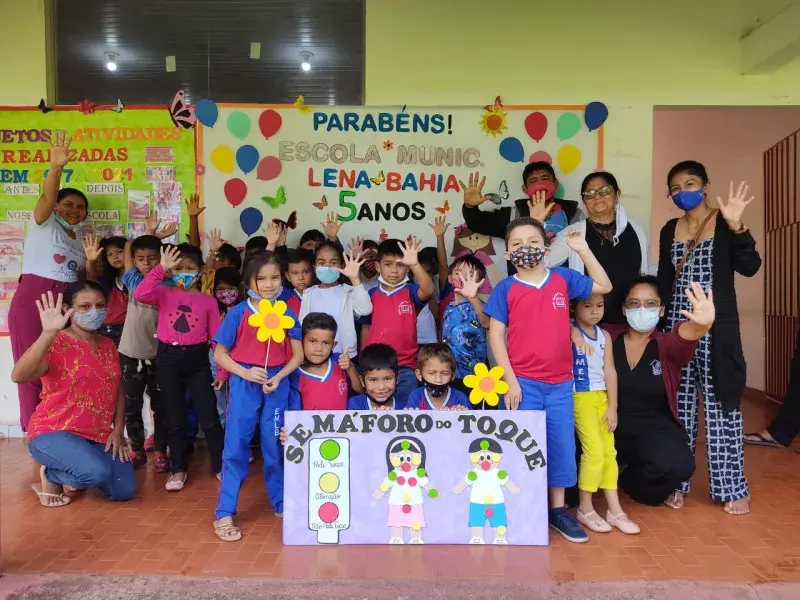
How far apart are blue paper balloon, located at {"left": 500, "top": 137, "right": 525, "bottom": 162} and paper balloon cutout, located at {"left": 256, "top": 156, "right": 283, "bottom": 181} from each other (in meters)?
1.80

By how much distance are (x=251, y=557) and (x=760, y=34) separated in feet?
16.4

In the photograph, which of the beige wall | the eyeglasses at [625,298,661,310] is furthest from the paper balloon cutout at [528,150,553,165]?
the beige wall

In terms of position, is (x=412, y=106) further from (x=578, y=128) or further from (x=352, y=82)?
(x=578, y=128)

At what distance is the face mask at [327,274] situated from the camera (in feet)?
12.9

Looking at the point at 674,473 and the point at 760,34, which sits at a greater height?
the point at 760,34

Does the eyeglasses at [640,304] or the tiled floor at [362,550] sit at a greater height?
the eyeglasses at [640,304]

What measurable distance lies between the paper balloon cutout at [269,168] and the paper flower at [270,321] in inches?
82.4

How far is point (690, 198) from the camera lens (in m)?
3.54

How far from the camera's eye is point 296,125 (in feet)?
16.1

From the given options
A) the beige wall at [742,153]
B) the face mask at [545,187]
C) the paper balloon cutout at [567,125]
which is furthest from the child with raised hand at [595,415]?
the beige wall at [742,153]

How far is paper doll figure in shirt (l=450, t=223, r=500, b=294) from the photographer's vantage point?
4.84m

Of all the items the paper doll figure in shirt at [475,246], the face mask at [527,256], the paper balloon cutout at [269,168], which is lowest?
the face mask at [527,256]

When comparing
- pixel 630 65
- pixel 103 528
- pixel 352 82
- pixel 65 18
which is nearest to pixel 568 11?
pixel 630 65

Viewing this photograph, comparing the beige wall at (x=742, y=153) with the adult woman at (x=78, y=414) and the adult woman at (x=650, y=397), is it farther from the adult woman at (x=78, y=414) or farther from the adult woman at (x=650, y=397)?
the adult woman at (x=78, y=414)
